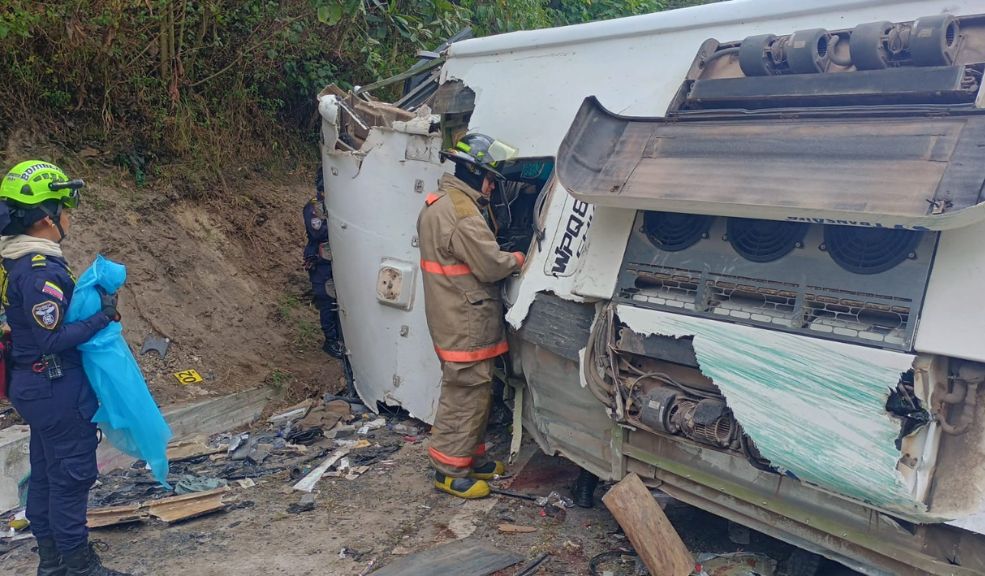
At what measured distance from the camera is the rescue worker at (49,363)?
3285 millimetres

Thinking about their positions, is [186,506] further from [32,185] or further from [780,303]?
[780,303]

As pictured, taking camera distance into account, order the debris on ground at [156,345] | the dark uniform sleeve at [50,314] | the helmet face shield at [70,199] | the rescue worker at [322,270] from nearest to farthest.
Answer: the dark uniform sleeve at [50,314] → the helmet face shield at [70,199] → the debris on ground at [156,345] → the rescue worker at [322,270]

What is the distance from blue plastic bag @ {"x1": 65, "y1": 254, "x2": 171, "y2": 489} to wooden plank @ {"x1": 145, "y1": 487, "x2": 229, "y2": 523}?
1.53 ft

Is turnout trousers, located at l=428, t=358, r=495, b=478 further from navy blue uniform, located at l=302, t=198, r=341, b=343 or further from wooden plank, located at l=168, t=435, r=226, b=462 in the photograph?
navy blue uniform, located at l=302, t=198, r=341, b=343

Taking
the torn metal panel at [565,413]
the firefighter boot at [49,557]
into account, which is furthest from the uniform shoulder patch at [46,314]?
the torn metal panel at [565,413]

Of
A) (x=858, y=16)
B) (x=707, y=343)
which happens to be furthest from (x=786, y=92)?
(x=707, y=343)

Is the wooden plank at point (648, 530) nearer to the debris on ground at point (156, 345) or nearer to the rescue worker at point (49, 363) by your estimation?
the rescue worker at point (49, 363)

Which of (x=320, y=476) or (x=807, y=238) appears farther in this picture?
(x=320, y=476)

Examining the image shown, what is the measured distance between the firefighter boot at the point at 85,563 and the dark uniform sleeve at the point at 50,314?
822 mm

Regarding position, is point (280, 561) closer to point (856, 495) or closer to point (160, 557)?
point (160, 557)

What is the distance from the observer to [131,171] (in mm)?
6555

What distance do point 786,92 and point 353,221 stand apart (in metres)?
2.76

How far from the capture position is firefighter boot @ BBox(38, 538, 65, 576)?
344 cm

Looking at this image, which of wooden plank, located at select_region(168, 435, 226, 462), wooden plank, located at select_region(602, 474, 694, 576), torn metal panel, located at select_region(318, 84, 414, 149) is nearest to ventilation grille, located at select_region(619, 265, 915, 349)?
wooden plank, located at select_region(602, 474, 694, 576)
